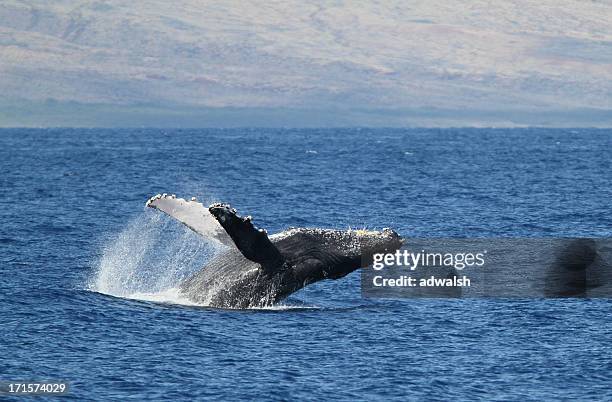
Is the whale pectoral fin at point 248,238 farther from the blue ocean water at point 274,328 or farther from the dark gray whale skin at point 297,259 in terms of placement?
the blue ocean water at point 274,328

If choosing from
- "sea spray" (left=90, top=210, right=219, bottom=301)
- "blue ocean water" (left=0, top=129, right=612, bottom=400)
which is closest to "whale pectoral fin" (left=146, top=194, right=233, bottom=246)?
"blue ocean water" (left=0, top=129, right=612, bottom=400)

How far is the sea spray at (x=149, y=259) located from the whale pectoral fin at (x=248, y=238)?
207 inches

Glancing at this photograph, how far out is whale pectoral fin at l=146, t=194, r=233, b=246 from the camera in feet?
98.7

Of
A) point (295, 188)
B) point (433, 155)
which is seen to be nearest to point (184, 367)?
point (295, 188)

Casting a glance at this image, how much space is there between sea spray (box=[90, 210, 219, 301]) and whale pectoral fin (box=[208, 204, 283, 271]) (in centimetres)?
525

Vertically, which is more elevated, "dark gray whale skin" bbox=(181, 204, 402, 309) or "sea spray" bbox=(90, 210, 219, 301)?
"dark gray whale skin" bbox=(181, 204, 402, 309)

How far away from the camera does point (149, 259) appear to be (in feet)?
151

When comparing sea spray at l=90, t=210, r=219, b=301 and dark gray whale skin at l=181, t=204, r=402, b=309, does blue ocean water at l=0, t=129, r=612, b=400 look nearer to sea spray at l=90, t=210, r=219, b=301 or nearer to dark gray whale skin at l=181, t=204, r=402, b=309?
sea spray at l=90, t=210, r=219, b=301

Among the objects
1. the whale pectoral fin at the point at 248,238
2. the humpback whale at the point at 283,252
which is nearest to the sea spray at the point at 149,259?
the humpback whale at the point at 283,252

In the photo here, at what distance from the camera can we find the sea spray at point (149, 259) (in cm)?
3716

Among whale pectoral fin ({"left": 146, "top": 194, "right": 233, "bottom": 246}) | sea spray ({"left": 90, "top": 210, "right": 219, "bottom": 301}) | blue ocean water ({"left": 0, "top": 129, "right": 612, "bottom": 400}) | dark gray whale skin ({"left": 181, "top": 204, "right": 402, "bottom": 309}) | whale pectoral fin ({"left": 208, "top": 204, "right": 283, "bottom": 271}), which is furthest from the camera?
sea spray ({"left": 90, "top": 210, "right": 219, "bottom": 301})

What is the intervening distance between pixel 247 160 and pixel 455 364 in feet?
325

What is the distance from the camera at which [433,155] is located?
471 feet

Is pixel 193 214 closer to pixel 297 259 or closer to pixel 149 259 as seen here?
pixel 297 259
